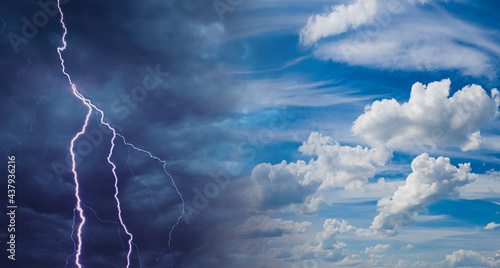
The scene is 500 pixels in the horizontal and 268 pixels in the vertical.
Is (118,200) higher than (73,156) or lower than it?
lower

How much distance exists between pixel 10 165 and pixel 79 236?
28.5ft

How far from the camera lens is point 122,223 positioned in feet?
115

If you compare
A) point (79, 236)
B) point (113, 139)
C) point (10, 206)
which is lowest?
point (79, 236)

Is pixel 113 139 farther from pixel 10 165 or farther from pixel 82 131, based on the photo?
pixel 10 165

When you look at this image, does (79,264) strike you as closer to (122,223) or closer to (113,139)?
(122,223)

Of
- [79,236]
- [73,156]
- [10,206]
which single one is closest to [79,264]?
[79,236]

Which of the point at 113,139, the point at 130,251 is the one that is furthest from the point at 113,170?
the point at 130,251

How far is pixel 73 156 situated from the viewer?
108ft

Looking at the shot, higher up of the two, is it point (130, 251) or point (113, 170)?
point (113, 170)

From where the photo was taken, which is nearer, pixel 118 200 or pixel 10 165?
pixel 10 165

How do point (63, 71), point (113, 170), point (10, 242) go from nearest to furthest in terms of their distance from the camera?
1. point (10, 242)
2. point (63, 71)
3. point (113, 170)

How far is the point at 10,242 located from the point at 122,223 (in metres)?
9.16

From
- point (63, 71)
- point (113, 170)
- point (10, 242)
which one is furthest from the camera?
point (113, 170)

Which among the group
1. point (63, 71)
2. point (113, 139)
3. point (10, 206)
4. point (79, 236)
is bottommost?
point (79, 236)
